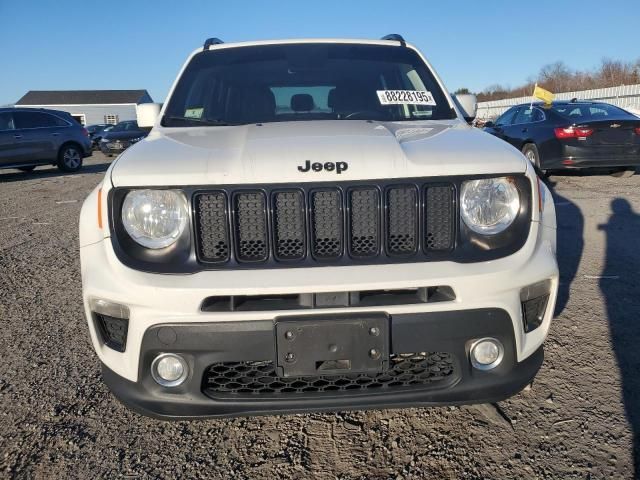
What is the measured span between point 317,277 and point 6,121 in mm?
13645

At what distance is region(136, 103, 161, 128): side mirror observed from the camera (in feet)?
10.4

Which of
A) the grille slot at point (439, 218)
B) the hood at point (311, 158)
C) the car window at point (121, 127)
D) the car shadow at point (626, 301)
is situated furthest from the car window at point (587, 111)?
the car window at point (121, 127)

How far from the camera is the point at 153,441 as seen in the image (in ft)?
7.26

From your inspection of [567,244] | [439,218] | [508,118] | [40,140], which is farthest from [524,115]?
[40,140]

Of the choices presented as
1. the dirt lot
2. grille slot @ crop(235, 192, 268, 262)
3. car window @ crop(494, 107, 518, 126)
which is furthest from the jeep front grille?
car window @ crop(494, 107, 518, 126)

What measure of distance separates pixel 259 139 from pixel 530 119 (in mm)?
8861

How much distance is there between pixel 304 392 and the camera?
1.86m

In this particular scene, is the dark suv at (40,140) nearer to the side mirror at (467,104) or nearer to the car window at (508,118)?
the car window at (508,118)

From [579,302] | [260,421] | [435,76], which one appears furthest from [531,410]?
[435,76]

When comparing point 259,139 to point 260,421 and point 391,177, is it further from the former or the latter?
point 260,421

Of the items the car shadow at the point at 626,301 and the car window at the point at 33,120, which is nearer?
the car shadow at the point at 626,301

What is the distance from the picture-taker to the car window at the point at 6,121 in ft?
40.2

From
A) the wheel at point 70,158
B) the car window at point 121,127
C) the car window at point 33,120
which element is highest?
the car window at point 33,120

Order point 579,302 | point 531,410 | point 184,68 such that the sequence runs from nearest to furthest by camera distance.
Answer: point 531,410, point 184,68, point 579,302
